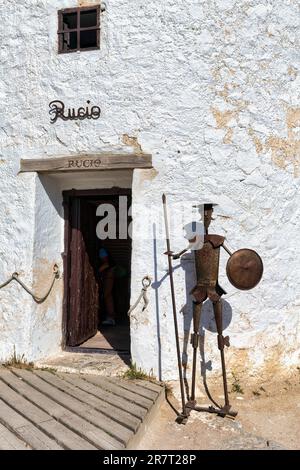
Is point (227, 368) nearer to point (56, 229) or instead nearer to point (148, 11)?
point (56, 229)

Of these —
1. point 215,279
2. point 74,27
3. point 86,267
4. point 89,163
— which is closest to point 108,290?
point 86,267

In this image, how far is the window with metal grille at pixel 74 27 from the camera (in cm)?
480

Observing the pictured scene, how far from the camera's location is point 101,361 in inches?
189

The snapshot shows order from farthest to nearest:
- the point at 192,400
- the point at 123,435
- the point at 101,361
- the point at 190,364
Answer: the point at 101,361 < the point at 190,364 < the point at 192,400 < the point at 123,435

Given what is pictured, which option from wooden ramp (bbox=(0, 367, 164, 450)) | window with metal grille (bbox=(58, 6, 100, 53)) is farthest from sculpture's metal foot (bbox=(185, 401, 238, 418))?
window with metal grille (bbox=(58, 6, 100, 53))

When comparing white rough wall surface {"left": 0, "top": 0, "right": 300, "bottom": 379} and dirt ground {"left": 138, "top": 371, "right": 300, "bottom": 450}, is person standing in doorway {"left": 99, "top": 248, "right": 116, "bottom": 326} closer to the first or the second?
white rough wall surface {"left": 0, "top": 0, "right": 300, "bottom": 379}

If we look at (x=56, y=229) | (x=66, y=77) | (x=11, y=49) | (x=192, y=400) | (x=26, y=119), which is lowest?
(x=192, y=400)

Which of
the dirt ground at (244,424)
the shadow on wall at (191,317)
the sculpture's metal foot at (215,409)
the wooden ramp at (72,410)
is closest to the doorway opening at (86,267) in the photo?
the wooden ramp at (72,410)

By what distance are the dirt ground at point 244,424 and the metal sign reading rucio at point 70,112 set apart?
3228mm

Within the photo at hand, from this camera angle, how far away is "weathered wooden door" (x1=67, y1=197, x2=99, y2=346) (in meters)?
5.37

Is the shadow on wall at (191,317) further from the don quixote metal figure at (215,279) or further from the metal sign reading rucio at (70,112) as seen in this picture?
the metal sign reading rucio at (70,112)

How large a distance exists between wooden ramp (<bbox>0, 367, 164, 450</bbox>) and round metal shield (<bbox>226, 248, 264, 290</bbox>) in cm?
137

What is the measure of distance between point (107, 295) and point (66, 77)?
12.3 feet
